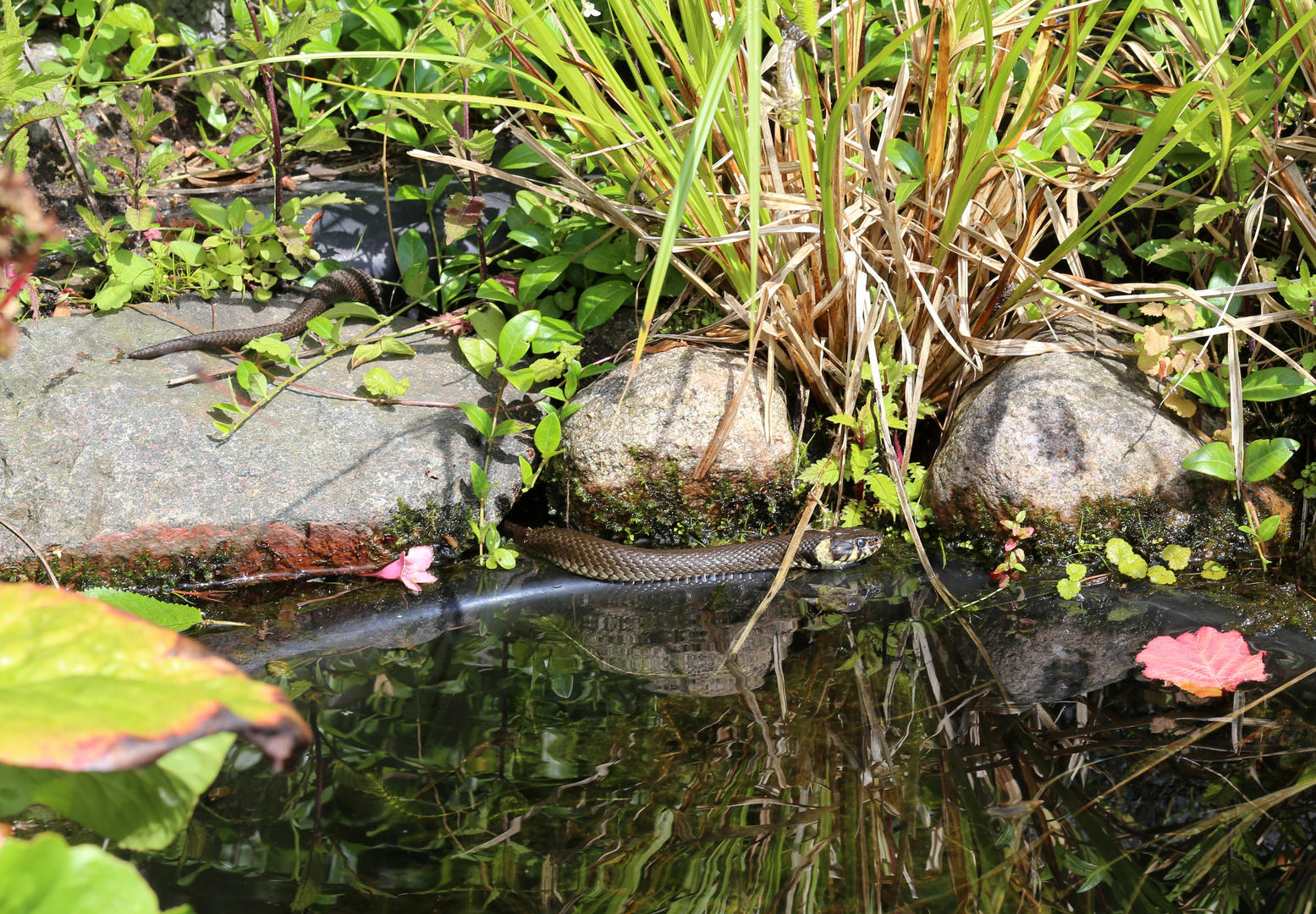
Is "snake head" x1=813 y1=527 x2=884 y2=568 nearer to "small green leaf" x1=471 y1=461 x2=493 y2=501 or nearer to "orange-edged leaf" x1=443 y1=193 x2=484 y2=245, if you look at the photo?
"small green leaf" x1=471 y1=461 x2=493 y2=501

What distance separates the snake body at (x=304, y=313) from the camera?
3.96m

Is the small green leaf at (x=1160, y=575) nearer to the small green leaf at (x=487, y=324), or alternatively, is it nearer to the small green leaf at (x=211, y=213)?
the small green leaf at (x=487, y=324)

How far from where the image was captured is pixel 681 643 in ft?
10.1

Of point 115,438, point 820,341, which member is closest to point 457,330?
point 115,438

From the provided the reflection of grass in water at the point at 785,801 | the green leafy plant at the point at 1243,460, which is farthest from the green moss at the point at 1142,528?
the reflection of grass in water at the point at 785,801

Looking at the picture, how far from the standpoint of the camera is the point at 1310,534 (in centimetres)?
319

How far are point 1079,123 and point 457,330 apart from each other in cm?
269

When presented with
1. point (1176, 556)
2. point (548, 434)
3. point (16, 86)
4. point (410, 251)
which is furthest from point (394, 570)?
point (1176, 556)

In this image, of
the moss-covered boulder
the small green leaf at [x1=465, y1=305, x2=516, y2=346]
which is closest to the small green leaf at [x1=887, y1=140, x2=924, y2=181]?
the moss-covered boulder

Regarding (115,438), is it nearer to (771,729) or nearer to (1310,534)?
(771,729)

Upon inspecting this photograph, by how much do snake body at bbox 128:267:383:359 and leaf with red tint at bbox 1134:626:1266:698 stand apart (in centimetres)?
368

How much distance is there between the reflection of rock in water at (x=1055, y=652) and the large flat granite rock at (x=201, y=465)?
192 cm

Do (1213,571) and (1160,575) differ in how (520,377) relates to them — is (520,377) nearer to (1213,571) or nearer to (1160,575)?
(1160,575)

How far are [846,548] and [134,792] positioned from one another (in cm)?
288
